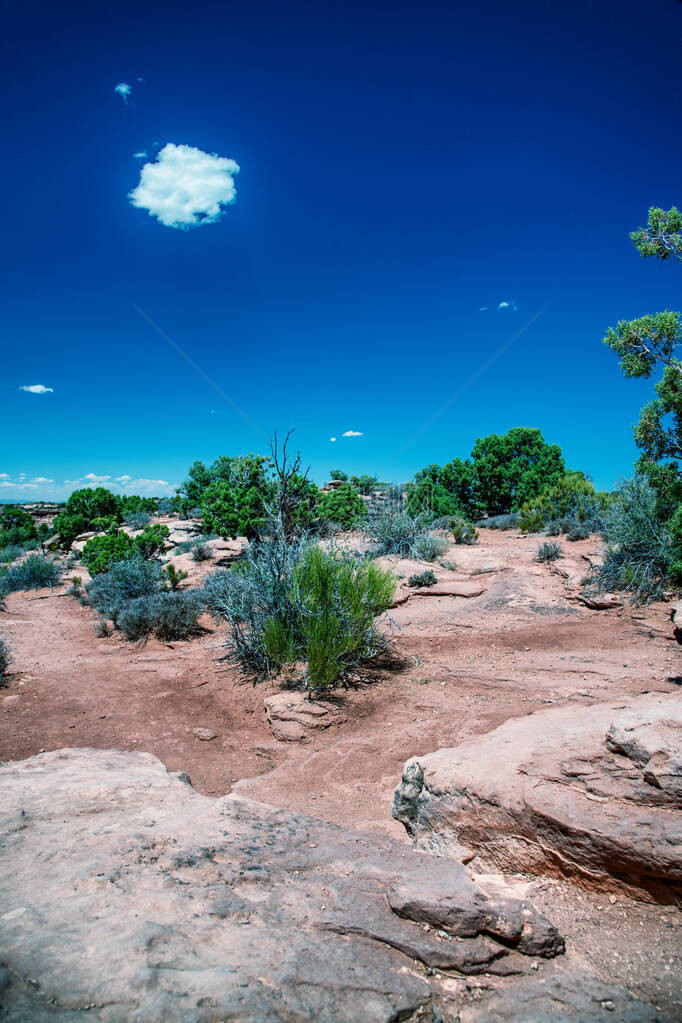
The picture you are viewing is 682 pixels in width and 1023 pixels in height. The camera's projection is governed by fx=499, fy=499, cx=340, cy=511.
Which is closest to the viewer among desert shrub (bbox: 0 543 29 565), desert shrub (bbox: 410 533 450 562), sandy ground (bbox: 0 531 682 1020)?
sandy ground (bbox: 0 531 682 1020)

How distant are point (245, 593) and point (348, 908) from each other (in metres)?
5.45

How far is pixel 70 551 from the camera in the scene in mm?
20922

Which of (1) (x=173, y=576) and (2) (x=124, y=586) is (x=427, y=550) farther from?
(2) (x=124, y=586)

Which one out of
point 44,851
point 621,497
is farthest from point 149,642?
point 621,497

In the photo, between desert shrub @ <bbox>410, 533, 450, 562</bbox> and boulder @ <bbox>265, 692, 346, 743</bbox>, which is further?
desert shrub @ <bbox>410, 533, 450, 562</bbox>

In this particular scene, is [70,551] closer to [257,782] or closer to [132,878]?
[257,782]

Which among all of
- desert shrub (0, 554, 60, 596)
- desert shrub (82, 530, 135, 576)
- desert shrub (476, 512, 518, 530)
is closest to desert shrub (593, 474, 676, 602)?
desert shrub (476, 512, 518, 530)

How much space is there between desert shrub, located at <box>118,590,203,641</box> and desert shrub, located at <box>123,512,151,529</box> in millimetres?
15136

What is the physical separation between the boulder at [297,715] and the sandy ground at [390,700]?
0.34ft

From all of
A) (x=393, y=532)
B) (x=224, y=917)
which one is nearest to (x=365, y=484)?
(x=393, y=532)

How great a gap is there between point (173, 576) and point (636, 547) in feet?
34.2

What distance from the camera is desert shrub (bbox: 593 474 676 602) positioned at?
9.77 meters

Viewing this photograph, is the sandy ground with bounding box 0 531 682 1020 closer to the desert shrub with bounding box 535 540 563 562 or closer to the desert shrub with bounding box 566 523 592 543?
the desert shrub with bounding box 535 540 563 562

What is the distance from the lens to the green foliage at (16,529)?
70.6ft
